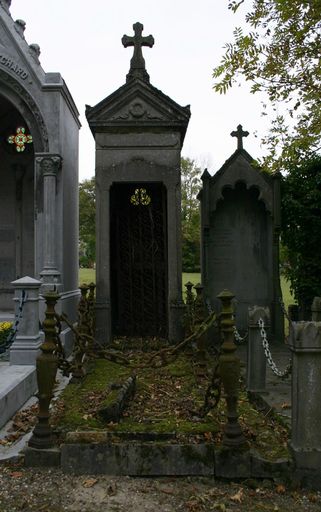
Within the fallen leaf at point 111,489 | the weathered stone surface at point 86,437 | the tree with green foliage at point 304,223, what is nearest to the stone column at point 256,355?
the weathered stone surface at point 86,437

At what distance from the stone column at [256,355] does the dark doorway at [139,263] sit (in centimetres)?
378

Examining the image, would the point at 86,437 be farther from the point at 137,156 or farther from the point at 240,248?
the point at 240,248

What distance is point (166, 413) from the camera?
479cm

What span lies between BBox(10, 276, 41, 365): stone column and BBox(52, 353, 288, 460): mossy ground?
81 centimetres

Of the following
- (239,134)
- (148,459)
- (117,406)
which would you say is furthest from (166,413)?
(239,134)

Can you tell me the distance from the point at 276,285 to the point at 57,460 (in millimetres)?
6701

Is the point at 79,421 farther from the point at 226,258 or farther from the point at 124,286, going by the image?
→ the point at 226,258

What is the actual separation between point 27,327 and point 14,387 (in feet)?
4.50

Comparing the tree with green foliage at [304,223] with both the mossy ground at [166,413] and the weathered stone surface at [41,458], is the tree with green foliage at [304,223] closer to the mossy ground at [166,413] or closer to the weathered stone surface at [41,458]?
the mossy ground at [166,413]

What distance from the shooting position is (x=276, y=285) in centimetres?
966

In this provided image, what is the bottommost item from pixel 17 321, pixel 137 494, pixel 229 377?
pixel 137 494

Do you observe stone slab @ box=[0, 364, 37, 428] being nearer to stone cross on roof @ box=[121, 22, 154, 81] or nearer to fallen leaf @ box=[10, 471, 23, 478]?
fallen leaf @ box=[10, 471, 23, 478]

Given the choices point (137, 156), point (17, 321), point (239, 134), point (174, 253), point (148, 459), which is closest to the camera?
point (148, 459)

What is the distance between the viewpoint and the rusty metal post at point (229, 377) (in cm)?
384
